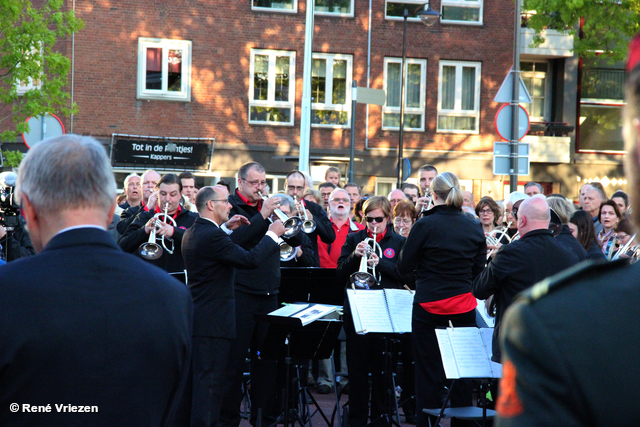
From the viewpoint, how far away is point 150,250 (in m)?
8.15

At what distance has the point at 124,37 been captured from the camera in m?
21.2

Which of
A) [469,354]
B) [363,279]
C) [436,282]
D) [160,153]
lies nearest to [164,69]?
[160,153]

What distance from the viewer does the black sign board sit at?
2134 cm

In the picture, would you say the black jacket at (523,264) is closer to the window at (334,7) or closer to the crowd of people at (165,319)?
the crowd of people at (165,319)

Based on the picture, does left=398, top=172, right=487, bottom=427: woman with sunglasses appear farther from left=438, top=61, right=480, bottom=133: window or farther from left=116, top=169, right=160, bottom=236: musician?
left=438, top=61, right=480, bottom=133: window

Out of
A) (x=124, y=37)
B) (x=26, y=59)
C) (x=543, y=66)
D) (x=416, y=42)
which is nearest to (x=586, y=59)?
(x=543, y=66)

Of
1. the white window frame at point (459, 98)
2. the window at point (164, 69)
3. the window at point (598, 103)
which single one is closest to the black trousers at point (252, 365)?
the window at point (164, 69)

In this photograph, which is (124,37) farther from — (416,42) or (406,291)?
(406,291)

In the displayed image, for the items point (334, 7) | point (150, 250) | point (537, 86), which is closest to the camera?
point (150, 250)

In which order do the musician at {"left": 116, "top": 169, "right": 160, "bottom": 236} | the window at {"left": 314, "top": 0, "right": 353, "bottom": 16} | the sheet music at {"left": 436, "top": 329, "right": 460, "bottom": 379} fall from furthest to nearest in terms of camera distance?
1. the window at {"left": 314, "top": 0, "right": 353, "bottom": 16}
2. the musician at {"left": 116, "top": 169, "right": 160, "bottom": 236}
3. the sheet music at {"left": 436, "top": 329, "right": 460, "bottom": 379}

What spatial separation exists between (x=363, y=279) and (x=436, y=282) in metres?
0.97

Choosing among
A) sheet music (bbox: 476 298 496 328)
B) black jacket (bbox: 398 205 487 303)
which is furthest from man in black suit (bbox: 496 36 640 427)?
sheet music (bbox: 476 298 496 328)

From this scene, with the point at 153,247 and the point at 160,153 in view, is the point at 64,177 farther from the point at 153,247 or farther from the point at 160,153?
the point at 160,153

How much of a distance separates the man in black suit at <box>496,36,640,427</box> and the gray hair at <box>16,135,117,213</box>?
1.57 m
